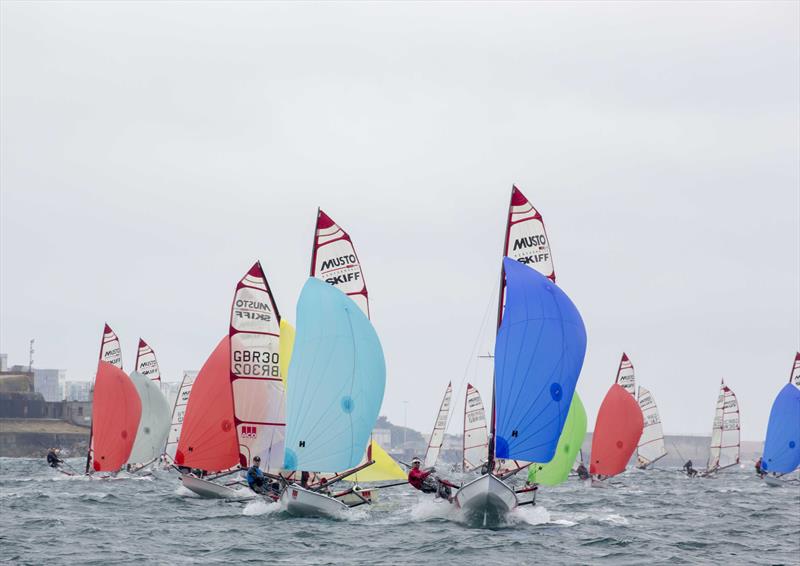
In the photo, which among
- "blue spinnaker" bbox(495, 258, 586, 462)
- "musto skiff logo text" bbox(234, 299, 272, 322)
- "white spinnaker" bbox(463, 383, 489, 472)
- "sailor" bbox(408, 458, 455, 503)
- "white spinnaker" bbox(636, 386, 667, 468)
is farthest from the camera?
"white spinnaker" bbox(636, 386, 667, 468)

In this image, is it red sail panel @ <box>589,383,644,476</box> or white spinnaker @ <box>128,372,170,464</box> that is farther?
red sail panel @ <box>589,383,644,476</box>

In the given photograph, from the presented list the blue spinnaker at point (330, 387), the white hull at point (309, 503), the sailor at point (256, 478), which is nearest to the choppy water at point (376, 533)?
the white hull at point (309, 503)

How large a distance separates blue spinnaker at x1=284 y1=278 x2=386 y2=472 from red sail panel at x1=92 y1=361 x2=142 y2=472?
20760mm

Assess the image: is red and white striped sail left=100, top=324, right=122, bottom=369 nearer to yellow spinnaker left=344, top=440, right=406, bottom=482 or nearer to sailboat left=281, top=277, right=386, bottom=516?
yellow spinnaker left=344, top=440, right=406, bottom=482

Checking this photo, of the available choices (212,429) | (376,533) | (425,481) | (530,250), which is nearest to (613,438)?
(212,429)

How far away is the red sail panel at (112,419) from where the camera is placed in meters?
55.2

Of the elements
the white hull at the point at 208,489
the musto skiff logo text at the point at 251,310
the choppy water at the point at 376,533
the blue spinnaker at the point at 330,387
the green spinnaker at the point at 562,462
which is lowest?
the choppy water at the point at 376,533

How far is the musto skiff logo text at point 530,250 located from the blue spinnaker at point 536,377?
3.56 meters

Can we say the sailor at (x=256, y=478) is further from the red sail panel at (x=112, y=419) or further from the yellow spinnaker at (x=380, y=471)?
the red sail panel at (x=112, y=419)

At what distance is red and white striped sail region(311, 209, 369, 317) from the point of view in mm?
40906

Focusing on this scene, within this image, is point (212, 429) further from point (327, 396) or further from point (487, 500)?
point (487, 500)

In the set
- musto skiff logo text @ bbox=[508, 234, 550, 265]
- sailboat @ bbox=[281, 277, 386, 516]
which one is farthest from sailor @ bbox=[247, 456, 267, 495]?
musto skiff logo text @ bbox=[508, 234, 550, 265]

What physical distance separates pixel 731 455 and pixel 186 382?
40614mm

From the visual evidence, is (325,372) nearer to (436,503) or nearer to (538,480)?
(436,503)
